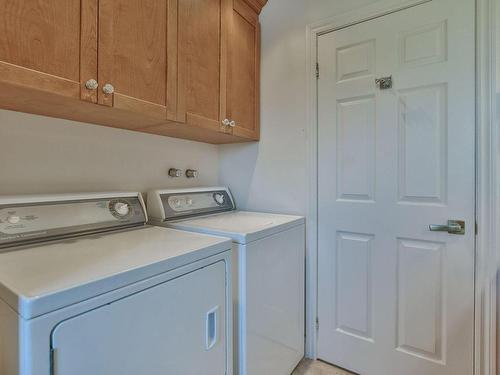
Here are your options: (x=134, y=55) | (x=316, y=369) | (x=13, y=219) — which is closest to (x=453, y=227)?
(x=316, y=369)

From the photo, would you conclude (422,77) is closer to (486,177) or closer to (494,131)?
(494,131)

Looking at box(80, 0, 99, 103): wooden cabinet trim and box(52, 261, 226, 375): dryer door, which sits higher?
box(80, 0, 99, 103): wooden cabinet trim

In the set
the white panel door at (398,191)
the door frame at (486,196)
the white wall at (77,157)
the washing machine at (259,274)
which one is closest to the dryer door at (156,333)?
the washing machine at (259,274)

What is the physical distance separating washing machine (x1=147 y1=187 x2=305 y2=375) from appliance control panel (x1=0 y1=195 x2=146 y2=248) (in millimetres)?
208

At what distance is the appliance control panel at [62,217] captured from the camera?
→ 997 millimetres

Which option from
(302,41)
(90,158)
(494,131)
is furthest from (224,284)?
(302,41)

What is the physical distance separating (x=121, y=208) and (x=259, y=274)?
788 mm

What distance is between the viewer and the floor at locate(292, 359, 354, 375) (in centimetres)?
169

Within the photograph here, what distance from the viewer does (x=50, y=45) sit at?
932 mm

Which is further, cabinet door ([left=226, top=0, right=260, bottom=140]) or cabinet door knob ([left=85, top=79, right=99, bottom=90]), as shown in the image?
cabinet door ([left=226, top=0, right=260, bottom=140])

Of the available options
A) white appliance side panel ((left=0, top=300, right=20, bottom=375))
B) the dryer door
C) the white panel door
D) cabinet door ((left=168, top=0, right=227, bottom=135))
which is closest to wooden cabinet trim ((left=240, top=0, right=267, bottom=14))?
cabinet door ((left=168, top=0, right=227, bottom=135))

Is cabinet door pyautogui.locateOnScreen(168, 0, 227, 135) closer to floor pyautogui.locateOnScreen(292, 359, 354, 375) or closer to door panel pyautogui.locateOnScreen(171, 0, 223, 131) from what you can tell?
door panel pyautogui.locateOnScreen(171, 0, 223, 131)

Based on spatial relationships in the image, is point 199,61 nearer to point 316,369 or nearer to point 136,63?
point 136,63

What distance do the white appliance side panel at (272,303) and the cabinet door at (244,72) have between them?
82cm
